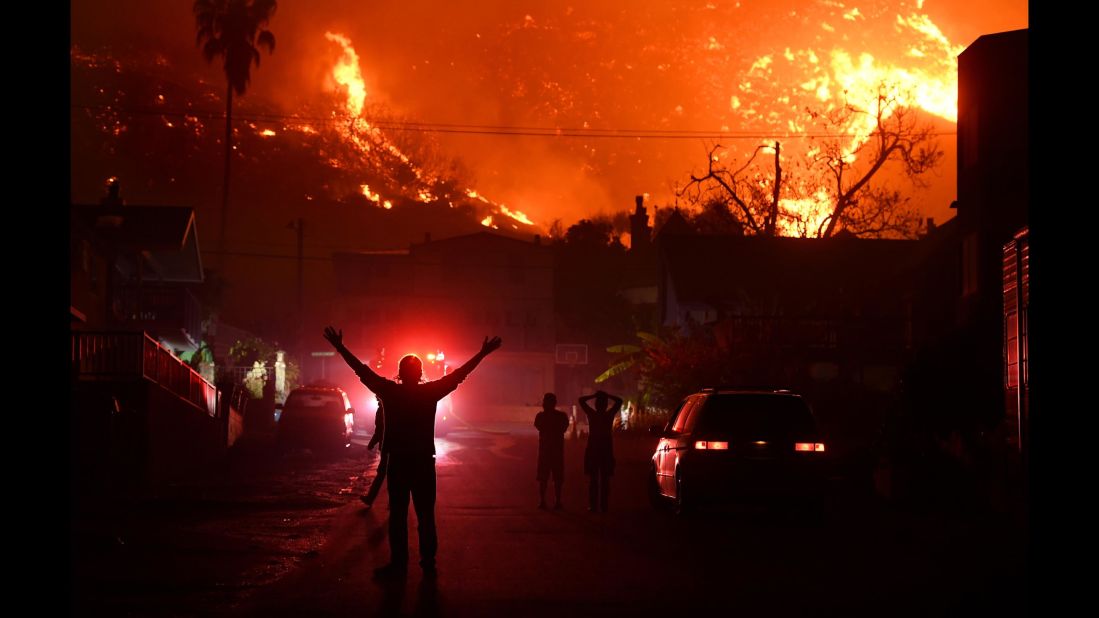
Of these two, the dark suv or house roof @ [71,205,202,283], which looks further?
house roof @ [71,205,202,283]

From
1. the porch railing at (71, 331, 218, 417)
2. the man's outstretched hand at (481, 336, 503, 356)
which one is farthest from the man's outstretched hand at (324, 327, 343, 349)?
the porch railing at (71, 331, 218, 417)

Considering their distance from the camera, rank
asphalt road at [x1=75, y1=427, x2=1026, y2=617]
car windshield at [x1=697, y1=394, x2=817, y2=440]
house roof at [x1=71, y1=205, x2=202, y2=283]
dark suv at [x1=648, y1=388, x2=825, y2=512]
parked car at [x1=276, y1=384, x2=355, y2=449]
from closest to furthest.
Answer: asphalt road at [x1=75, y1=427, x2=1026, y2=617] < dark suv at [x1=648, y1=388, x2=825, y2=512] < car windshield at [x1=697, y1=394, x2=817, y2=440] < parked car at [x1=276, y1=384, x2=355, y2=449] < house roof at [x1=71, y1=205, x2=202, y2=283]

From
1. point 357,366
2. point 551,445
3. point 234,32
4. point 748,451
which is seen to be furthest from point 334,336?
point 234,32

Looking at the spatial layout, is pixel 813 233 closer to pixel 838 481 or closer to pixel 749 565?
pixel 838 481

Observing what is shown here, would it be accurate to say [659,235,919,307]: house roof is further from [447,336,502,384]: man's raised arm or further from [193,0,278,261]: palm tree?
[447,336,502,384]: man's raised arm

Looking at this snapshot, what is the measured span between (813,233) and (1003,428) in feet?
118

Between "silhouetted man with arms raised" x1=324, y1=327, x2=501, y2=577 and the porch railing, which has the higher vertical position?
the porch railing

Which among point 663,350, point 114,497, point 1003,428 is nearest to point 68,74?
point 114,497

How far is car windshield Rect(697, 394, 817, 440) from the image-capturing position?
59.4 ft

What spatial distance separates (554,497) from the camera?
75.2 feet

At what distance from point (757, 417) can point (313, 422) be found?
19.7 meters

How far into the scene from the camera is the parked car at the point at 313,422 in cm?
3616

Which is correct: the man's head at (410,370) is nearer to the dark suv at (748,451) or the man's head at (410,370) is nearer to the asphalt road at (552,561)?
the asphalt road at (552,561)

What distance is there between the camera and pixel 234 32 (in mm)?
70562
